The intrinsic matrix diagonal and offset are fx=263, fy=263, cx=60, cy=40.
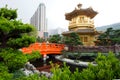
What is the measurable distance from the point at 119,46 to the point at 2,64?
47.4ft

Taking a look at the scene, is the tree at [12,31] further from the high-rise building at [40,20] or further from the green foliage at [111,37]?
the high-rise building at [40,20]

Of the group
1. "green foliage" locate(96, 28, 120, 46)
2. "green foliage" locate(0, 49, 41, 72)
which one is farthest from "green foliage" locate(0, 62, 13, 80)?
"green foliage" locate(96, 28, 120, 46)

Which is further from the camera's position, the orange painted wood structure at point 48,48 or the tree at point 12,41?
the orange painted wood structure at point 48,48

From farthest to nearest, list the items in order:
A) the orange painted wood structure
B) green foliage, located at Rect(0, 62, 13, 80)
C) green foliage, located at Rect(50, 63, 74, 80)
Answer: the orange painted wood structure → green foliage, located at Rect(0, 62, 13, 80) → green foliage, located at Rect(50, 63, 74, 80)

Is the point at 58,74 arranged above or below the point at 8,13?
below

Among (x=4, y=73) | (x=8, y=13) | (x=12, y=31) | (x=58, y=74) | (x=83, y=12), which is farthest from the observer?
(x=83, y=12)

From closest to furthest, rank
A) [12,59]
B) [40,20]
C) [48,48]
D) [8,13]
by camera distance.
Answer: [12,59], [8,13], [48,48], [40,20]

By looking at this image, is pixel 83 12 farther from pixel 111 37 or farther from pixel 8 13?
pixel 8 13

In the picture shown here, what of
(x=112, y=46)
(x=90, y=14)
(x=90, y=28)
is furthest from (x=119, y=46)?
(x=90, y=14)

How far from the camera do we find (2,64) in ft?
31.7

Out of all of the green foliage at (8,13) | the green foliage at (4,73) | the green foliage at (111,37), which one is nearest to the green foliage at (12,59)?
the green foliage at (4,73)

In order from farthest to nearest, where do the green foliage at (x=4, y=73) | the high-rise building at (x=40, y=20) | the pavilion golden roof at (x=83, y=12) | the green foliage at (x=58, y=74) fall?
the high-rise building at (x=40, y=20)
the pavilion golden roof at (x=83, y=12)
the green foliage at (x=4, y=73)
the green foliage at (x=58, y=74)

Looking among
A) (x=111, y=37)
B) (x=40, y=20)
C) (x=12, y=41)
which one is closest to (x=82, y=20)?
(x=111, y=37)

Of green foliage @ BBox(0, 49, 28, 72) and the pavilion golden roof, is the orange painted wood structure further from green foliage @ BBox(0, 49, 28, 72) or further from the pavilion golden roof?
green foliage @ BBox(0, 49, 28, 72)
